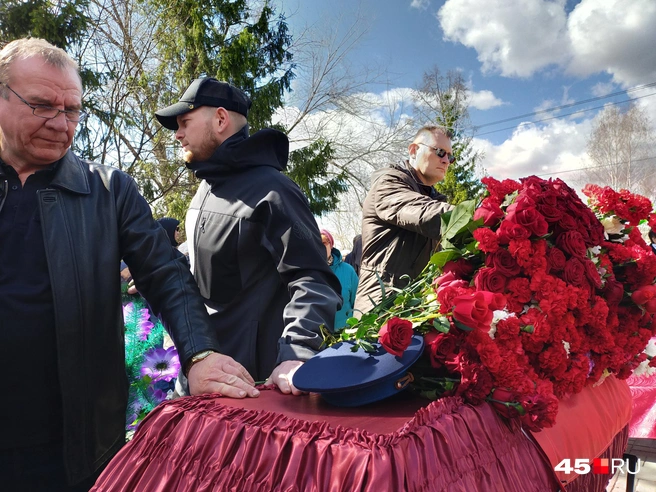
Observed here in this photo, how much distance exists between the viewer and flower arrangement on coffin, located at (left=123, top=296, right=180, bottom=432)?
262 centimetres

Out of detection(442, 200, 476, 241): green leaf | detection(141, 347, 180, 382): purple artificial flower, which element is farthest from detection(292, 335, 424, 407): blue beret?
detection(141, 347, 180, 382): purple artificial flower

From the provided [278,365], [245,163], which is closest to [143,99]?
[245,163]

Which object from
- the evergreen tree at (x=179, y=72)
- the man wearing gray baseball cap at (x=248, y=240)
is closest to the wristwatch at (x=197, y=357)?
the man wearing gray baseball cap at (x=248, y=240)

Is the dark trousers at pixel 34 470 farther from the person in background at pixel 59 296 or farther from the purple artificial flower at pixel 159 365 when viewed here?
the purple artificial flower at pixel 159 365

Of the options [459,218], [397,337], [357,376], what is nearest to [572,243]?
[459,218]

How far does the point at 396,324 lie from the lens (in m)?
1.18

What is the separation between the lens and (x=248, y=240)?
188cm

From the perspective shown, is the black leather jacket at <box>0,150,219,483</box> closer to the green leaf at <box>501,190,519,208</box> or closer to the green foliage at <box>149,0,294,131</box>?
the green leaf at <box>501,190,519,208</box>

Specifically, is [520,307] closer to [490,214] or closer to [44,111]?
[490,214]

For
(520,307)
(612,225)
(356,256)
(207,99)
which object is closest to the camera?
(520,307)

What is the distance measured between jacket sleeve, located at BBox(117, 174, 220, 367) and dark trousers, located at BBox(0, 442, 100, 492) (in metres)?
0.53

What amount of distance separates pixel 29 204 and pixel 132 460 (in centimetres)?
96

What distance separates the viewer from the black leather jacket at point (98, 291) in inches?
61.5

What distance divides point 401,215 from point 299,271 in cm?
118
